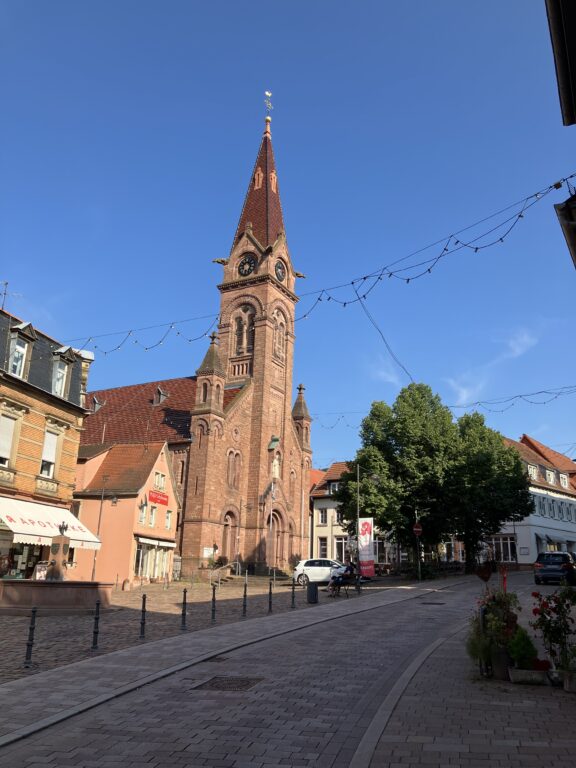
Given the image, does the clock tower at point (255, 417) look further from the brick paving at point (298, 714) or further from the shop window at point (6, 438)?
the brick paving at point (298, 714)

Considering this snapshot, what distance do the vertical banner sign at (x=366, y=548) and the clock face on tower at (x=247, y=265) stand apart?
27.8 metres

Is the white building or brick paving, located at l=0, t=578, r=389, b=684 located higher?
the white building

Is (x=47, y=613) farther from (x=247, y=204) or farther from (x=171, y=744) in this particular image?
(x=247, y=204)

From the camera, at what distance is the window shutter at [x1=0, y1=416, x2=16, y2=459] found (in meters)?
25.5

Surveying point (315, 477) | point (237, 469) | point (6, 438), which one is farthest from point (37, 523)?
point (315, 477)

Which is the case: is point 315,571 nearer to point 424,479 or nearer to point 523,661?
point 424,479

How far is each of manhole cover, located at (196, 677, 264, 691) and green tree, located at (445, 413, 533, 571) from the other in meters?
32.1

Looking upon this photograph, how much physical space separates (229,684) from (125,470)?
28.8m

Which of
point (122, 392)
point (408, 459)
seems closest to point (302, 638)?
point (408, 459)

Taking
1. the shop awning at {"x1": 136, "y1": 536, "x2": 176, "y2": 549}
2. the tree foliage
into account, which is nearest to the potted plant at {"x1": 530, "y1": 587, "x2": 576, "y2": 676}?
the shop awning at {"x1": 136, "y1": 536, "x2": 176, "y2": 549}

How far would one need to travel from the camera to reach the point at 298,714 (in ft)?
25.2

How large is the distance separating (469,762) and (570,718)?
2199 millimetres

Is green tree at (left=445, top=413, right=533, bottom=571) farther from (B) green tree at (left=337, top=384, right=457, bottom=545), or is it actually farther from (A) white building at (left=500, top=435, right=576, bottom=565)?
(A) white building at (left=500, top=435, right=576, bottom=565)

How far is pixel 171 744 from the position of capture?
650 centimetres
